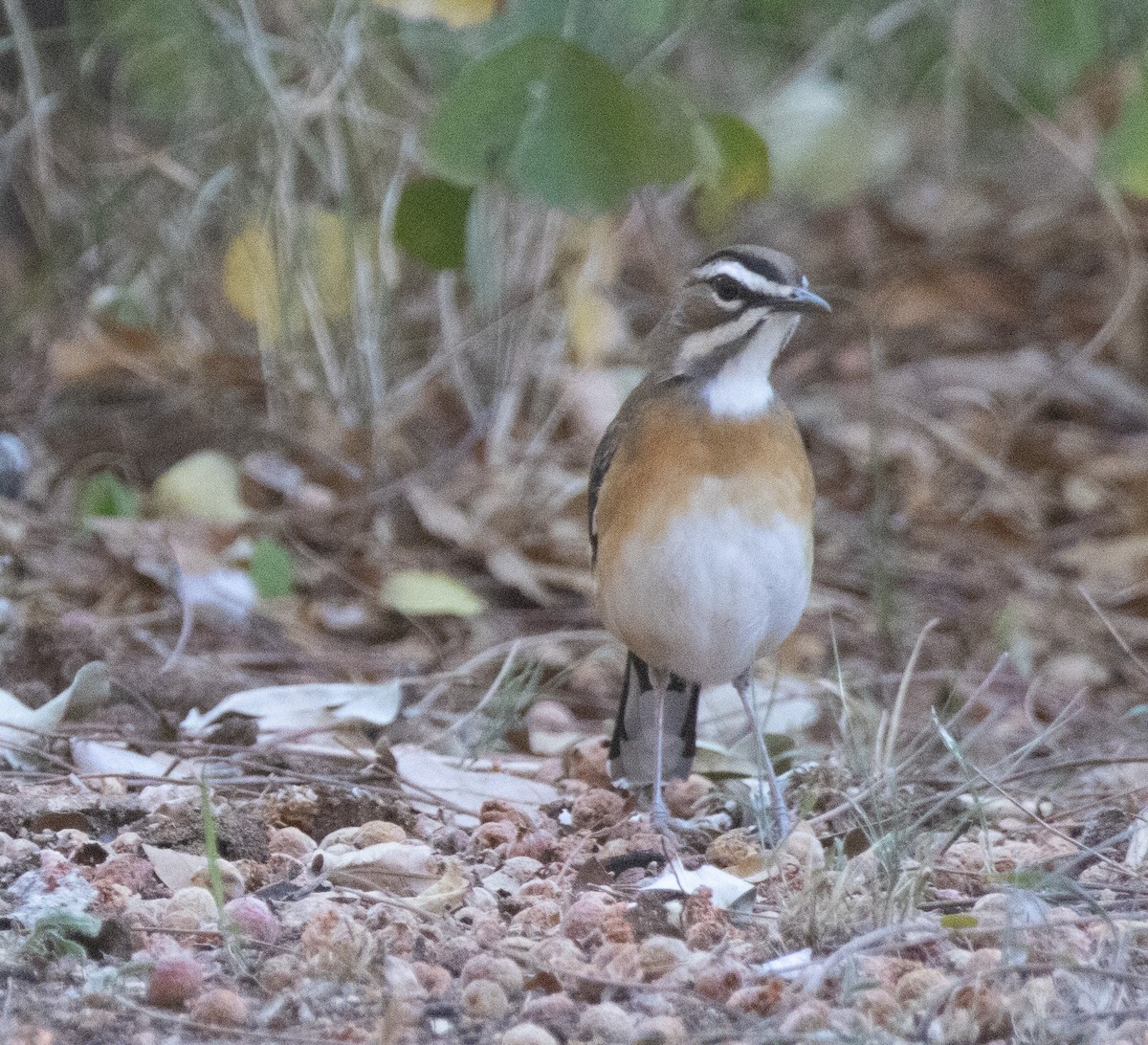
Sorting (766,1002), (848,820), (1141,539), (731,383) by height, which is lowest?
(1141,539)

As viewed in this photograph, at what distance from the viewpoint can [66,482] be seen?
779 centimetres

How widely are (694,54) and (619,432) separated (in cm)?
633

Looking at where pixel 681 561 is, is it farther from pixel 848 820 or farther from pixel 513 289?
pixel 513 289

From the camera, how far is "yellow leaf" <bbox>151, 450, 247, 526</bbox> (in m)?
Result: 7.36

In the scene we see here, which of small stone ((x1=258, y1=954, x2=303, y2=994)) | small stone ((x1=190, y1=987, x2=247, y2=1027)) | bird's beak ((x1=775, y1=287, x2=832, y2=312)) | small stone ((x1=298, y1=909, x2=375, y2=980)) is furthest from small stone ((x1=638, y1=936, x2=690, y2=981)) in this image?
bird's beak ((x1=775, y1=287, x2=832, y2=312))

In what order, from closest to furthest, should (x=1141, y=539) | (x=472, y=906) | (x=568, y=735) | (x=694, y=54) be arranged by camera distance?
1. (x=472, y=906)
2. (x=568, y=735)
3. (x=1141, y=539)
4. (x=694, y=54)

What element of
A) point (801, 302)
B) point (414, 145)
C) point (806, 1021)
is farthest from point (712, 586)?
point (414, 145)

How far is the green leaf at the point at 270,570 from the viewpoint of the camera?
684cm

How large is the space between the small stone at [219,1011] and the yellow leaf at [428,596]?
349 cm

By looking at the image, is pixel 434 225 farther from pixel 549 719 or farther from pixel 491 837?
pixel 491 837

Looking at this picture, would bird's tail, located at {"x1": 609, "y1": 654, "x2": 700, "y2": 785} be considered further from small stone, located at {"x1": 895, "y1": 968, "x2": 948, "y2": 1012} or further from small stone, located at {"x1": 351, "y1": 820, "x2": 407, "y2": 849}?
small stone, located at {"x1": 895, "y1": 968, "x2": 948, "y2": 1012}

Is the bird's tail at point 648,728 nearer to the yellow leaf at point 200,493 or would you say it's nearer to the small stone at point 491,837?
the small stone at point 491,837

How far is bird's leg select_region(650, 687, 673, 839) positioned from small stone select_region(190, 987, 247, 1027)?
1503 millimetres

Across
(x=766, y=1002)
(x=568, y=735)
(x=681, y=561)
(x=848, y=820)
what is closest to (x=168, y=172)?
(x=568, y=735)
